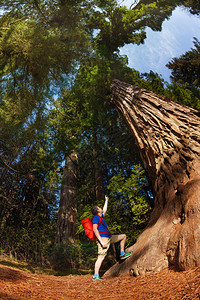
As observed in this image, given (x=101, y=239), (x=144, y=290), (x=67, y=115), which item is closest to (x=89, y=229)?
(x=101, y=239)

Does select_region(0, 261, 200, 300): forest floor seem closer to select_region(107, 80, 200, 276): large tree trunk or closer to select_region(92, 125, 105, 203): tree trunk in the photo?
select_region(107, 80, 200, 276): large tree trunk

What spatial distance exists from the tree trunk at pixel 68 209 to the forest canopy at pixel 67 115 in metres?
0.27

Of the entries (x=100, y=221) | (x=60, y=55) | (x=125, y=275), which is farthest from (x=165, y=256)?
(x=60, y=55)

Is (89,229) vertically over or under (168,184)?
under

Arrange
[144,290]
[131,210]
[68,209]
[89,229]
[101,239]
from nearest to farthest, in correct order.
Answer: [144,290]
[101,239]
[89,229]
[131,210]
[68,209]

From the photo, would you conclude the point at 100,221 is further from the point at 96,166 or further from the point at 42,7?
the point at 42,7

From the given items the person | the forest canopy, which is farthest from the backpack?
the forest canopy

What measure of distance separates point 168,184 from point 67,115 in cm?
746

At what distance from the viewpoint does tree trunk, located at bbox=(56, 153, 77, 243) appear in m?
8.54

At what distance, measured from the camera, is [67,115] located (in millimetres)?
10438

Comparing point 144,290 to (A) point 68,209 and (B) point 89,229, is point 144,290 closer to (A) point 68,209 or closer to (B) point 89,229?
(B) point 89,229

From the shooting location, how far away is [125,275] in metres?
3.31

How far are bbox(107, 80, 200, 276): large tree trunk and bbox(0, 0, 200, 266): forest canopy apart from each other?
65.9 inches

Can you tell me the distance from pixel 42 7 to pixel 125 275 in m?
8.34
